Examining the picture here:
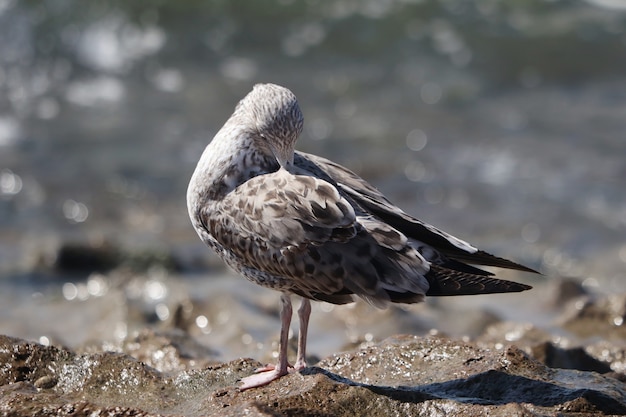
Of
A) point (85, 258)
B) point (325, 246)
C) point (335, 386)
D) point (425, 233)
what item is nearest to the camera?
point (335, 386)

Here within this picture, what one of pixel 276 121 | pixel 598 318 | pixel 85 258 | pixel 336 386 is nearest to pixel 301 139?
pixel 85 258

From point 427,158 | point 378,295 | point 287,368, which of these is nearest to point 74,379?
point 287,368

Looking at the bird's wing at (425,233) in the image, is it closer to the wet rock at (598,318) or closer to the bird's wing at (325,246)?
the bird's wing at (325,246)

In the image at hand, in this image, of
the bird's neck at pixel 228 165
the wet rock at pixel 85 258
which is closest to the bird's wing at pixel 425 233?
the bird's neck at pixel 228 165

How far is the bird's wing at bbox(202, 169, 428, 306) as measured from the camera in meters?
4.30

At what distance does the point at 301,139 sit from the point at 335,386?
976 centimetres

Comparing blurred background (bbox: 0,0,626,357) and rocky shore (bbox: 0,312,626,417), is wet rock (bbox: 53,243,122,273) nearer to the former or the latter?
blurred background (bbox: 0,0,626,357)

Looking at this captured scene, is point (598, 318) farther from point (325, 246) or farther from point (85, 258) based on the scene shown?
point (85, 258)

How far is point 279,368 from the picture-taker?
14.8 feet

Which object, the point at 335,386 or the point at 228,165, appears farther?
the point at 228,165

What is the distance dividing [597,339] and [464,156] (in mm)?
6847

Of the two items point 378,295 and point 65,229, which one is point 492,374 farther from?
point 65,229

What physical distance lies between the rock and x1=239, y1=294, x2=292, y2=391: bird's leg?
0.05m

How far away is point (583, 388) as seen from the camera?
13.7 feet
